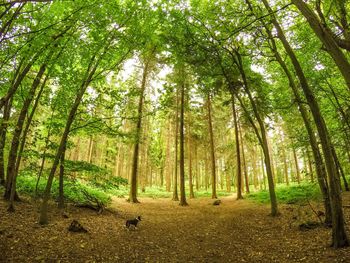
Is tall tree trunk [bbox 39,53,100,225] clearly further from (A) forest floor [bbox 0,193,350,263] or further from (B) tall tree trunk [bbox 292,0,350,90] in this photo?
(B) tall tree trunk [bbox 292,0,350,90]

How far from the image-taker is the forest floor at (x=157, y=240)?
6090mm

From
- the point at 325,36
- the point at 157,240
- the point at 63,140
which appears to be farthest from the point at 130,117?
the point at 325,36

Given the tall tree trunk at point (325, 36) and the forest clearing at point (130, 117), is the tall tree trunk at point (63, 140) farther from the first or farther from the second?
the tall tree trunk at point (325, 36)

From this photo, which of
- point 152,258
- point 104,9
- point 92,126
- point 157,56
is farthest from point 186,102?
point 152,258

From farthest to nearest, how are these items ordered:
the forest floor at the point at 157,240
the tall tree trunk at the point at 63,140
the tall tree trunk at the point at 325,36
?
1. the tall tree trunk at the point at 63,140
2. the forest floor at the point at 157,240
3. the tall tree trunk at the point at 325,36

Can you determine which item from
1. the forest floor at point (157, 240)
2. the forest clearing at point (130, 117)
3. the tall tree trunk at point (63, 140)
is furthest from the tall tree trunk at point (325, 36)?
the tall tree trunk at point (63, 140)

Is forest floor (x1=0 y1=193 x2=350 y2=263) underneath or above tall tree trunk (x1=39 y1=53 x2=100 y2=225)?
underneath

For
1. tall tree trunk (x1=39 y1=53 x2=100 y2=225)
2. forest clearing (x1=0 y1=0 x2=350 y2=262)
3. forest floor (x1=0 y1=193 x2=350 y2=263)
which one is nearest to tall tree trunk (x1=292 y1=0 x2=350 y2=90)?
forest clearing (x1=0 y1=0 x2=350 y2=262)

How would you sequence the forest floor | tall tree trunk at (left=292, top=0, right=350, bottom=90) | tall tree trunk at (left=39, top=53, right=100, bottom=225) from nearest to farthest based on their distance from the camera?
1. tall tree trunk at (left=292, top=0, right=350, bottom=90)
2. the forest floor
3. tall tree trunk at (left=39, top=53, right=100, bottom=225)

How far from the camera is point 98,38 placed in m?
8.03

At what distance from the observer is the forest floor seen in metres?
6.09

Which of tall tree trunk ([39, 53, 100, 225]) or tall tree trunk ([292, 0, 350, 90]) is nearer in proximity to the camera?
tall tree trunk ([292, 0, 350, 90])

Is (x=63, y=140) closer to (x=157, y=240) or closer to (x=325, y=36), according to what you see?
(x=157, y=240)

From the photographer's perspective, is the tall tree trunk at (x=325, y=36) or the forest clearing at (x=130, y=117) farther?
the forest clearing at (x=130, y=117)
